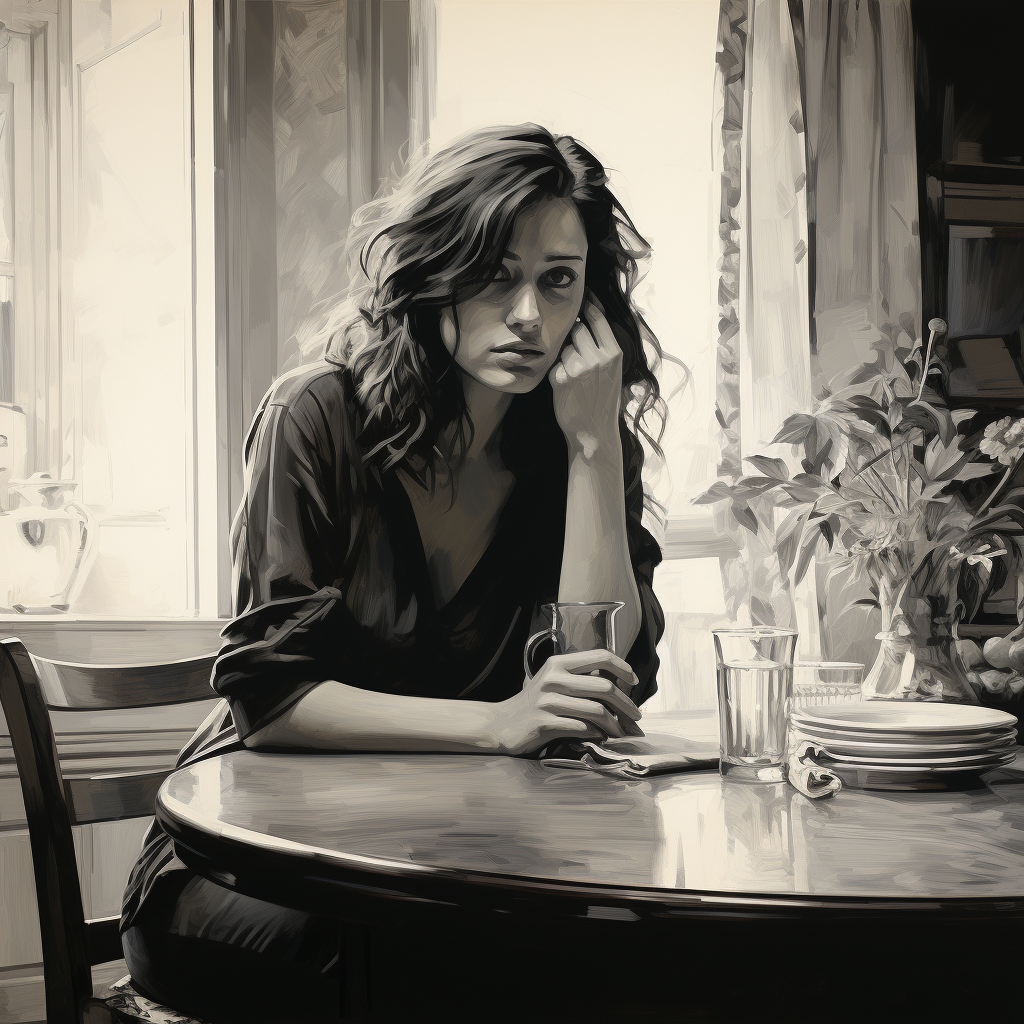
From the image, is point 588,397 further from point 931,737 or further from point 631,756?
point 931,737

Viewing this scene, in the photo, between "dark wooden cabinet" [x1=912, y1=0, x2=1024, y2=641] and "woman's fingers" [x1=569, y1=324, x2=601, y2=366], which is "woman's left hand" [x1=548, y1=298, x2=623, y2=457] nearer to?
"woman's fingers" [x1=569, y1=324, x2=601, y2=366]

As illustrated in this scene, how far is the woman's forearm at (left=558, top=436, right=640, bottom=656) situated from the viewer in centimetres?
158

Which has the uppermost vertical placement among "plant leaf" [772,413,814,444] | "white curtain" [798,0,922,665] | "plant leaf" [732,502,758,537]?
"white curtain" [798,0,922,665]

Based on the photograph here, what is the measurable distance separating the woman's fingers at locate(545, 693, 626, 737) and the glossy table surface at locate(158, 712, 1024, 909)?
0.23 ft

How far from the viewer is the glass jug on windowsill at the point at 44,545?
1.84 meters

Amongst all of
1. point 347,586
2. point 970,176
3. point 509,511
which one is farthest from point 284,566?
point 970,176

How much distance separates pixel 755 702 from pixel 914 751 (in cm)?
15

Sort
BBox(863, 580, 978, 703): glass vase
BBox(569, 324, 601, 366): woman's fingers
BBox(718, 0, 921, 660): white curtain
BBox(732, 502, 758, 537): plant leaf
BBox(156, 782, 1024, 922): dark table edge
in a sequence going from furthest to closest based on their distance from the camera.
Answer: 1. BBox(718, 0, 921, 660): white curtain
2. BBox(732, 502, 758, 537): plant leaf
3. BBox(569, 324, 601, 366): woman's fingers
4. BBox(863, 580, 978, 703): glass vase
5. BBox(156, 782, 1024, 922): dark table edge

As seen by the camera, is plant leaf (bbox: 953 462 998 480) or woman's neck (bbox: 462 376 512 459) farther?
woman's neck (bbox: 462 376 512 459)

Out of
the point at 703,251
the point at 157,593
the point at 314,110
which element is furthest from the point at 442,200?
the point at 157,593

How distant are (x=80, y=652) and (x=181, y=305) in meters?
0.70

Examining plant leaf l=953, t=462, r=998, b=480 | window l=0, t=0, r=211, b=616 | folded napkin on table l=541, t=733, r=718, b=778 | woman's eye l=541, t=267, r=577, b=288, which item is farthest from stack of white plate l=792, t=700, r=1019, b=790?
window l=0, t=0, r=211, b=616

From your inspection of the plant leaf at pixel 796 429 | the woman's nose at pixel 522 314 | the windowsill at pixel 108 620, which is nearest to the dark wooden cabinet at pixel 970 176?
the plant leaf at pixel 796 429

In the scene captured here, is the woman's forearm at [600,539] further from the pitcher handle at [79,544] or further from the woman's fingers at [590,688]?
the pitcher handle at [79,544]
